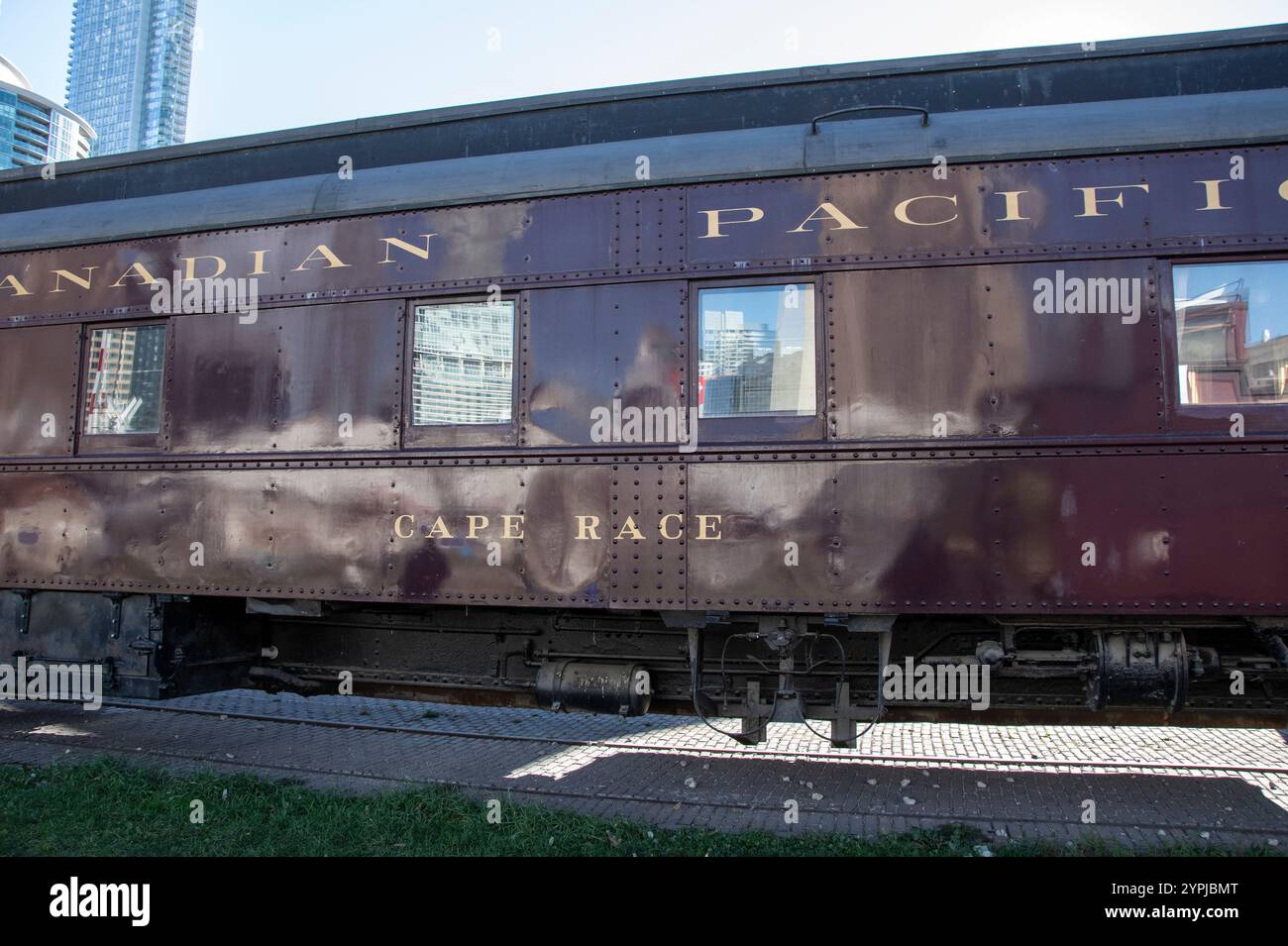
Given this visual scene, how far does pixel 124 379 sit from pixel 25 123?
87305mm

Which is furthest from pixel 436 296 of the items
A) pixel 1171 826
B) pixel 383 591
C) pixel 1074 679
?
pixel 1171 826

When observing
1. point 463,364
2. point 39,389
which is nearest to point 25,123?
point 39,389

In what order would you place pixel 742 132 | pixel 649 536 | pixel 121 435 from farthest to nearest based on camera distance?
pixel 121 435
pixel 742 132
pixel 649 536

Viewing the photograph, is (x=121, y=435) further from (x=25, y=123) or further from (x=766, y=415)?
(x=25, y=123)

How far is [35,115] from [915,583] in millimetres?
93337

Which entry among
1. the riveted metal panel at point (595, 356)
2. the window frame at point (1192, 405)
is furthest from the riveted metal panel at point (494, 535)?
the window frame at point (1192, 405)

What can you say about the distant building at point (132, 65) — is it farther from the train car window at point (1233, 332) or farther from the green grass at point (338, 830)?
the train car window at point (1233, 332)

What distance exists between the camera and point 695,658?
14.7 ft

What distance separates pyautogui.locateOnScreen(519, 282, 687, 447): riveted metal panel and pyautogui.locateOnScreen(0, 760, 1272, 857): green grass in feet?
6.85

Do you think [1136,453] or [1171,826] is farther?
[1171,826]

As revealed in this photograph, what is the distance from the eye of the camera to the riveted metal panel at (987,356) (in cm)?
386

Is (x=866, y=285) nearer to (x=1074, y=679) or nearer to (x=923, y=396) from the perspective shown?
(x=923, y=396)

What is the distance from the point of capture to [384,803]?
4.52m

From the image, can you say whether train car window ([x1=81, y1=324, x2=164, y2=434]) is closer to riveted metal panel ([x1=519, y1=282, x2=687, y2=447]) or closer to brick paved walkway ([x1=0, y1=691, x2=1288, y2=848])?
brick paved walkway ([x1=0, y1=691, x2=1288, y2=848])
